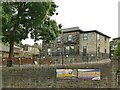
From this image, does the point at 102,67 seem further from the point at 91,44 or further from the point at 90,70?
the point at 91,44

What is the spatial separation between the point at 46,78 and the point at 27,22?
7322 millimetres

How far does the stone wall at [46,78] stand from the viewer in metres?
22.5

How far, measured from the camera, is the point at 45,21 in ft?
96.6

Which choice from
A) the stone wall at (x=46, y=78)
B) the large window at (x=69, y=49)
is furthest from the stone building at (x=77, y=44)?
the stone wall at (x=46, y=78)

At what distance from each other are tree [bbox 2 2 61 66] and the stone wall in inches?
124

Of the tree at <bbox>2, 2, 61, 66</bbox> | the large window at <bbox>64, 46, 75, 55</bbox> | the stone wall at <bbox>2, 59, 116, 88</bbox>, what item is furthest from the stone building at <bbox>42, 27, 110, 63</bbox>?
the stone wall at <bbox>2, 59, 116, 88</bbox>

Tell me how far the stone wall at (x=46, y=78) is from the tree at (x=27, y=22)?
3.14 meters

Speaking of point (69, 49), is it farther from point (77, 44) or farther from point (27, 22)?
point (27, 22)

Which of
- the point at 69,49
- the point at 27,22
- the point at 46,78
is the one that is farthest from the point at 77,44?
the point at 46,78

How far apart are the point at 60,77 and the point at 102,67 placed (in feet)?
13.3

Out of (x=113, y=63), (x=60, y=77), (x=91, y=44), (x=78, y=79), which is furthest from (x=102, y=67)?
(x=91, y=44)

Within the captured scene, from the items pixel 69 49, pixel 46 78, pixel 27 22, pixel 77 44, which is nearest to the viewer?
pixel 46 78

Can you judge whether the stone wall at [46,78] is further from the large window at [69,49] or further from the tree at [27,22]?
the large window at [69,49]

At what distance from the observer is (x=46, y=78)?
77.6 ft
